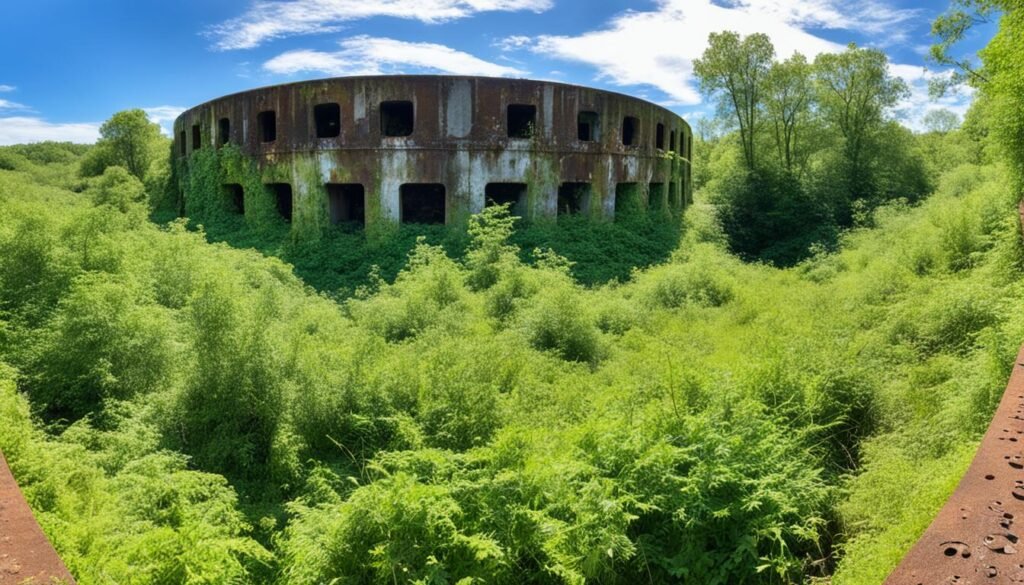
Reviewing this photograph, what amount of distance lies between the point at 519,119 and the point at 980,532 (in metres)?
15.2

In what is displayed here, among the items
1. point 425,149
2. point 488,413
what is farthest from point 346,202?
point 488,413

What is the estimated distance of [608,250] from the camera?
50.6 ft

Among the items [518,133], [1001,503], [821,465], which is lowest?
[821,465]

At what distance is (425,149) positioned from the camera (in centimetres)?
1505

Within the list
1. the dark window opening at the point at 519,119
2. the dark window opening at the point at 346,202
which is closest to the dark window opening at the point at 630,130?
the dark window opening at the point at 519,119

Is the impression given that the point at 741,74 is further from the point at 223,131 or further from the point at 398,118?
the point at 223,131

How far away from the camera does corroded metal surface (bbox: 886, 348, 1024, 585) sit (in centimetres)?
256

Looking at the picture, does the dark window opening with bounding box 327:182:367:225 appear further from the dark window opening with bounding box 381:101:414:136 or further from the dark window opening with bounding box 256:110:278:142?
the dark window opening with bounding box 256:110:278:142

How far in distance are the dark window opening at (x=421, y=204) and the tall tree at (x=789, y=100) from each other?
1296cm

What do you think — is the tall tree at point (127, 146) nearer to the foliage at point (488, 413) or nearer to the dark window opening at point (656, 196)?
the foliage at point (488, 413)

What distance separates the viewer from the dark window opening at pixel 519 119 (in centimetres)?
1646

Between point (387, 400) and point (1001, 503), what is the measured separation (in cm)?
510

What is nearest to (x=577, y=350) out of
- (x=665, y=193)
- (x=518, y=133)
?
(x=518, y=133)

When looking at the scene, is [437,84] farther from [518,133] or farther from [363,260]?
[363,260]
